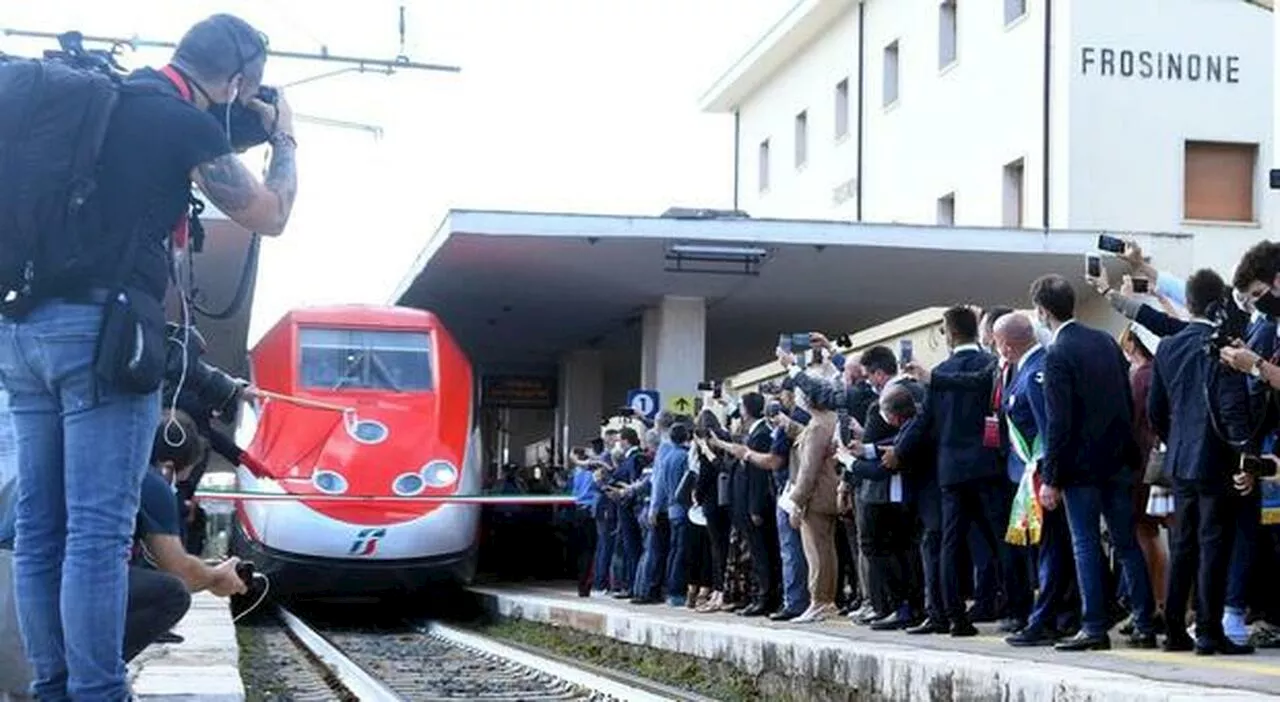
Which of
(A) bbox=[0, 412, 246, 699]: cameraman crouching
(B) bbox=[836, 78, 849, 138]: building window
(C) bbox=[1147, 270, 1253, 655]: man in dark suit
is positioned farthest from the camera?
(B) bbox=[836, 78, 849, 138]: building window

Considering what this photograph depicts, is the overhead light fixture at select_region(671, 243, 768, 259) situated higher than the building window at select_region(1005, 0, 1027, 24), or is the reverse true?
the building window at select_region(1005, 0, 1027, 24)

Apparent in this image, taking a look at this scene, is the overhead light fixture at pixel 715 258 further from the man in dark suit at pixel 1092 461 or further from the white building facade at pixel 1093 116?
the man in dark suit at pixel 1092 461

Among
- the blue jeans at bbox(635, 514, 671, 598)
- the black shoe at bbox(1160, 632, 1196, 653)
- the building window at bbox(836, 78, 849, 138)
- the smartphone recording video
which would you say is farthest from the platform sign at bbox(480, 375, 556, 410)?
the black shoe at bbox(1160, 632, 1196, 653)

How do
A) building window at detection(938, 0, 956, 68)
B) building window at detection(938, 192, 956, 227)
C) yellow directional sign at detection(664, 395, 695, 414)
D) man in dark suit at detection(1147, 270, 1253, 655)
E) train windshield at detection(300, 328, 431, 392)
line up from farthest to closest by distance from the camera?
building window at detection(938, 192, 956, 227) < building window at detection(938, 0, 956, 68) < yellow directional sign at detection(664, 395, 695, 414) < train windshield at detection(300, 328, 431, 392) < man in dark suit at detection(1147, 270, 1253, 655)

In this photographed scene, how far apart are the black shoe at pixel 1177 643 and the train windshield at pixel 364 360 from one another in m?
12.9

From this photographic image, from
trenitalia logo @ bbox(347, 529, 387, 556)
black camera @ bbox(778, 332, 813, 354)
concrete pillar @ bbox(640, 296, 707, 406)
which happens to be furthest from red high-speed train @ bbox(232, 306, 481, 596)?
black camera @ bbox(778, 332, 813, 354)

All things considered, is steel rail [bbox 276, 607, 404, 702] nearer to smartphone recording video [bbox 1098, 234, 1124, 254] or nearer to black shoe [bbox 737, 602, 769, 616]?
black shoe [bbox 737, 602, 769, 616]

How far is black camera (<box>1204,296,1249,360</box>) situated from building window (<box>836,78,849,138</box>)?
2916cm

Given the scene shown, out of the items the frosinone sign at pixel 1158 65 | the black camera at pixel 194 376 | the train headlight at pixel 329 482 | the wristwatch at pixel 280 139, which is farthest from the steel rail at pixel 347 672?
the frosinone sign at pixel 1158 65

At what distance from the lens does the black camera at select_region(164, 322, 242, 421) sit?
4879 mm

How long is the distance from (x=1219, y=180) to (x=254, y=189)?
26926mm

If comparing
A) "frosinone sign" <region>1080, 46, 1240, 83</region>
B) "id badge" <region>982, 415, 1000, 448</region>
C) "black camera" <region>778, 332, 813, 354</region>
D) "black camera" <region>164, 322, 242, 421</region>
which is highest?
"frosinone sign" <region>1080, 46, 1240, 83</region>

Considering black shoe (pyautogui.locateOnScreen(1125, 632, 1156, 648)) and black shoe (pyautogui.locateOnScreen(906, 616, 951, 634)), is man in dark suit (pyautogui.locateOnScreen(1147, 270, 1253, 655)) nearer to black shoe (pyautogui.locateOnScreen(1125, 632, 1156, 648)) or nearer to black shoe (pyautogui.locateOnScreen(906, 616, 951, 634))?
black shoe (pyautogui.locateOnScreen(1125, 632, 1156, 648))

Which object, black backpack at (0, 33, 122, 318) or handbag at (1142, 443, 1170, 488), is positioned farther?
handbag at (1142, 443, 1170, 488)
